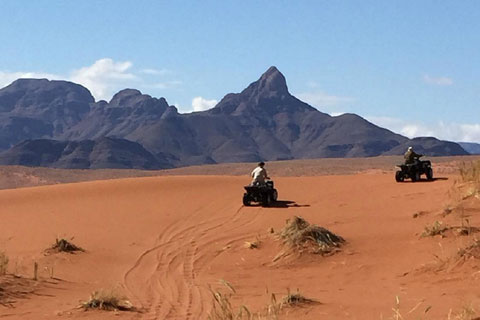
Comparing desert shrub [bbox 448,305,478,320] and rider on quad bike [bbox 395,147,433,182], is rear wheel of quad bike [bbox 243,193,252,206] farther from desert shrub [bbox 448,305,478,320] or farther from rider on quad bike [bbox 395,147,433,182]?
desert shrub [bbox 448,305,478,320]

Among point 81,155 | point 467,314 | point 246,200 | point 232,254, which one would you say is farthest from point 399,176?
point 81,155

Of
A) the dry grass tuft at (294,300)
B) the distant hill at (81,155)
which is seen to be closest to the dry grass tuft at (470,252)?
the dry grass tuft at (294,300)

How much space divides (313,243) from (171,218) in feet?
22.2

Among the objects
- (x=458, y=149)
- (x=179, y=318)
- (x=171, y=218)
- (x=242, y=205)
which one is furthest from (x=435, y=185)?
(x=458, y=149)

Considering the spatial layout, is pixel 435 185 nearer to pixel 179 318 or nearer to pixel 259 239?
pixel 259 239

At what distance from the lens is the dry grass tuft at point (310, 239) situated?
13218 millimetres

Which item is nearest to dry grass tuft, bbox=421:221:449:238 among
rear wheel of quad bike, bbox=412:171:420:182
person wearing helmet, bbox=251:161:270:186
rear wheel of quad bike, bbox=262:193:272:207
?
rear wheel of quad bike, bbox=262:193:272:207

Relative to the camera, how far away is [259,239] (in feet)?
49.1

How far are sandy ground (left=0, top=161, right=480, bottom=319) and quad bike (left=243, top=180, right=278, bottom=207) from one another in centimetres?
29

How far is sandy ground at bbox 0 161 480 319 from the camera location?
9.33 m

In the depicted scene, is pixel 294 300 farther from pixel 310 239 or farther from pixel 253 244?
pixel 253 244

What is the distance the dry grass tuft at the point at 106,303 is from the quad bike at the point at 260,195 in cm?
1115

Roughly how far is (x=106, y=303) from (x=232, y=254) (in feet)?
16.7

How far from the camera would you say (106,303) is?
9.32 m
